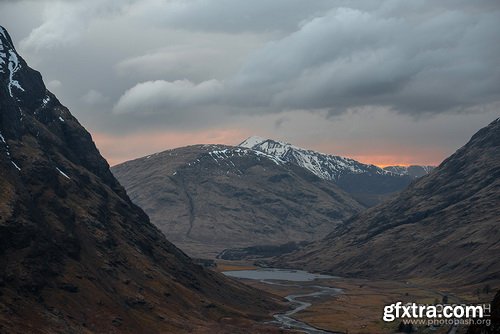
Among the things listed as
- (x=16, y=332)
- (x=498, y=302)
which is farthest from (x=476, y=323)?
(x=16, y=332)

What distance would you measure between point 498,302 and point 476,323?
6855 mm

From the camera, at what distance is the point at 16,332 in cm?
19712

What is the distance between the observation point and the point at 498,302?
104312 mm

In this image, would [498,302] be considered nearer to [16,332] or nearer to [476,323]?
[476,323]

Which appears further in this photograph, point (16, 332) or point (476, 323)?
point (16, 332)

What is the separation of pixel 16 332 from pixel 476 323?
457 feet

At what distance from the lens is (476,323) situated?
109 metres

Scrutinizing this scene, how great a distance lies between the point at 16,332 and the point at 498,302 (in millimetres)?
144523

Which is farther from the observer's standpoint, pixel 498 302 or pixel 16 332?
pixel 16 332
